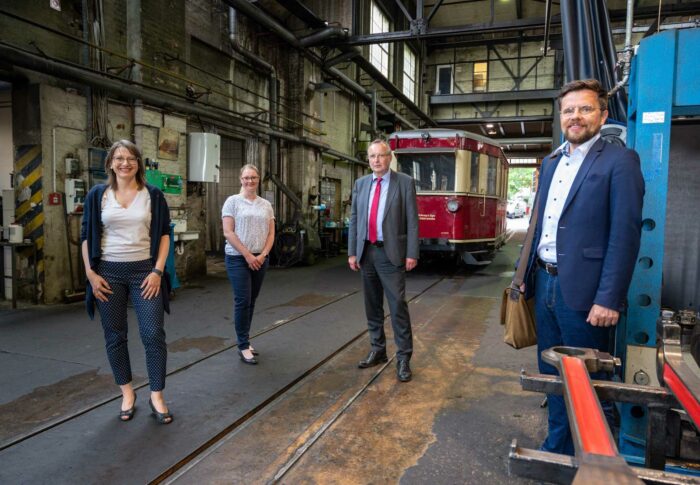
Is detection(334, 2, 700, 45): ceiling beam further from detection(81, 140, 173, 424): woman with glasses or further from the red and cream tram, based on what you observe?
detection(81, 140, 173, 424): woman with glasses

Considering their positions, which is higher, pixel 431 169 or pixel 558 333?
pixel 431 169

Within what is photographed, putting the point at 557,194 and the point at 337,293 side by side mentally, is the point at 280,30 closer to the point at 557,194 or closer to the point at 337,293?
the point at 337,293

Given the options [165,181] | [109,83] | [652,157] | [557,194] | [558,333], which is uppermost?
[109,83]

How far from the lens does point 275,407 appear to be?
10.9 ft

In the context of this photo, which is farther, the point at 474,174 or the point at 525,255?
the point at 474,174

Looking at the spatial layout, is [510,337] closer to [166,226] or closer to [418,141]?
[166,226]

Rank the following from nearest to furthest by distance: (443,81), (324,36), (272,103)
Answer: (324,36), (272,103), (443,81)

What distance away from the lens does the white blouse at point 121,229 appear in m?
3.02

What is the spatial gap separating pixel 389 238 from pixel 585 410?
8.52ft

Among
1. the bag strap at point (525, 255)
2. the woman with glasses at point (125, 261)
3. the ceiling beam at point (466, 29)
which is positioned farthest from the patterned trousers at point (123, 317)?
the ceiling beam at point (466, 29)

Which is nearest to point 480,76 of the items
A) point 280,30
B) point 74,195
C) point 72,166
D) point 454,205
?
point 280,30

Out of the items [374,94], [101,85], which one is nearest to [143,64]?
[101,85]

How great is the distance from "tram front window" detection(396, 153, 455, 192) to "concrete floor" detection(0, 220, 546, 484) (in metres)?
3.94

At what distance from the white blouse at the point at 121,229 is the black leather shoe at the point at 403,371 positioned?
2.15 metres
